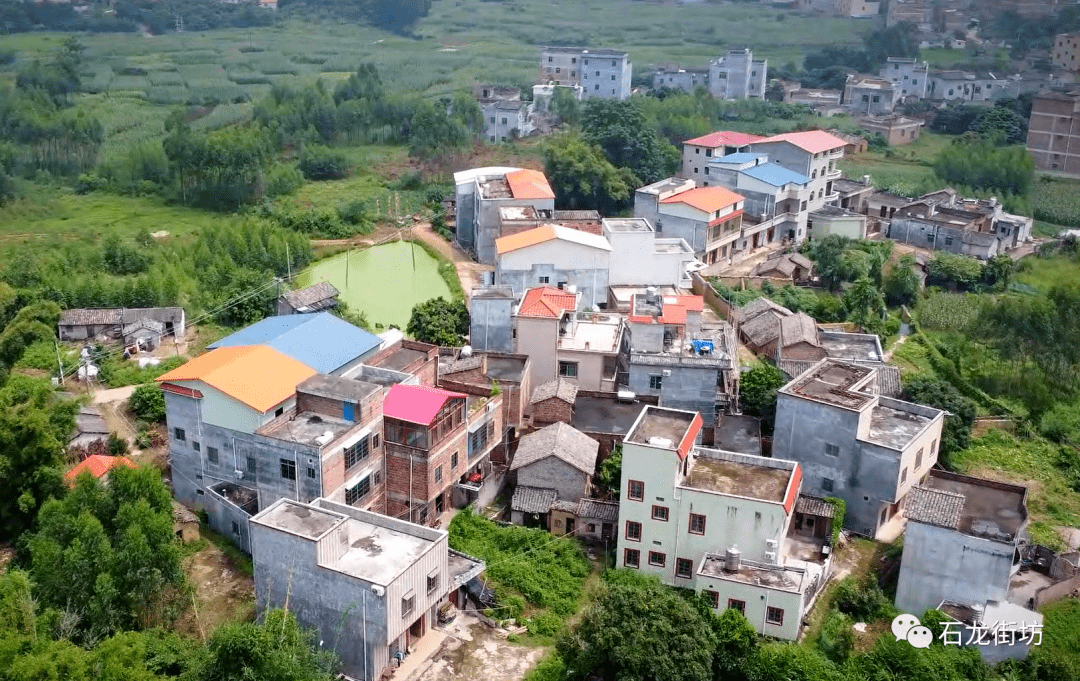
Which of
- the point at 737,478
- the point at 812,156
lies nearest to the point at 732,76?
the point at 812,156

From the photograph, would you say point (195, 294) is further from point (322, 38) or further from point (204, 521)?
point (322, 38)

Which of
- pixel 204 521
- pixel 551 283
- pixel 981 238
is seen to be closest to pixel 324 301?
pixel 551 283

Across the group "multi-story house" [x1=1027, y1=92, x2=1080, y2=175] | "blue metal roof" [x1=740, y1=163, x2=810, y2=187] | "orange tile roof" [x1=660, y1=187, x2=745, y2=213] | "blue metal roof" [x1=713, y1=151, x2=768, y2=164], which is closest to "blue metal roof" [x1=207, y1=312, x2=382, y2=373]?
"orange tile roof" [x1=660, y1=187, x2=745, y2=213]

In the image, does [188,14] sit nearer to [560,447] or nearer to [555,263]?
[555,263]

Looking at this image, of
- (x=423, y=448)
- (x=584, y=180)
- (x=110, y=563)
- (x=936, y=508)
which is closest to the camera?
(x=110, y=563)

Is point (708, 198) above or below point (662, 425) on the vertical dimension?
above

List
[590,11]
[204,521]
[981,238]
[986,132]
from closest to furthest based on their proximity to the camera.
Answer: [204,521], [981,238], [986,132], [590,11]

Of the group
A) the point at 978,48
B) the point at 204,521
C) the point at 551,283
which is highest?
the point at 978,48

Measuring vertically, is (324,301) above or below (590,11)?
below
